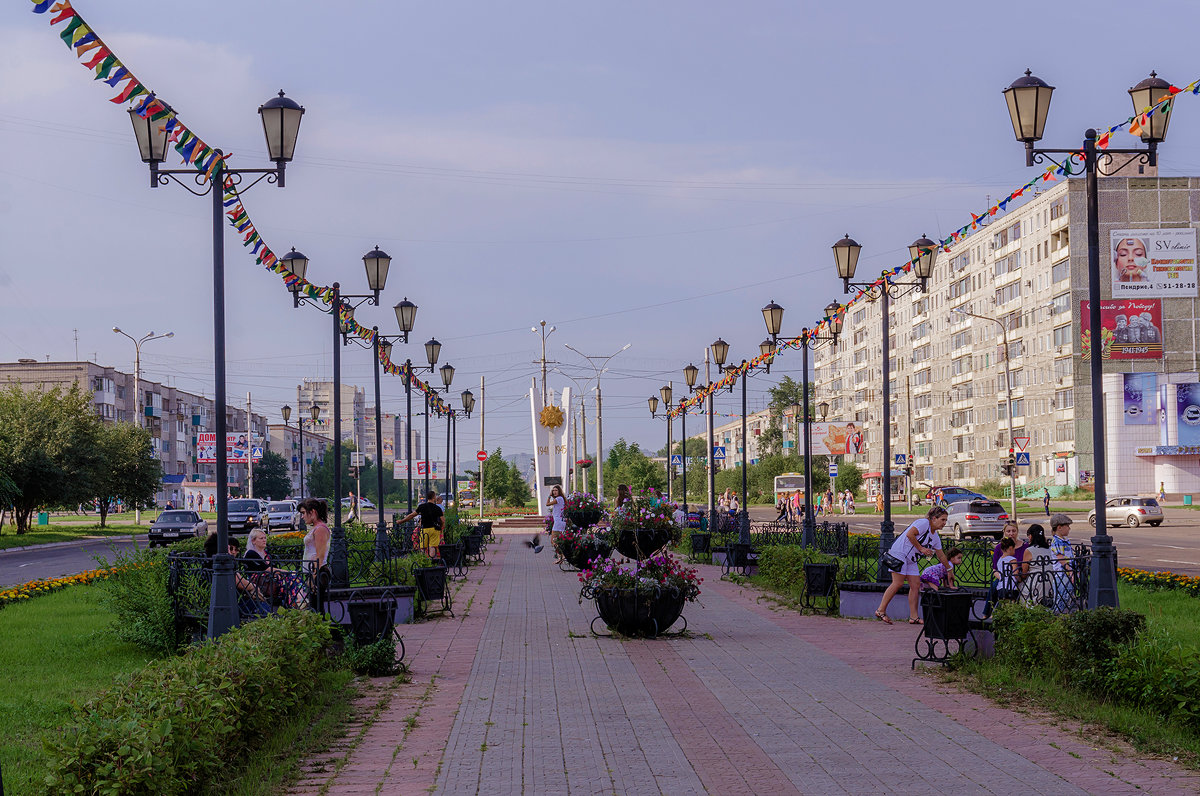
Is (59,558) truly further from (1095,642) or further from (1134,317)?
(1134,317)

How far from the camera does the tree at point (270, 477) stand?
398 feet

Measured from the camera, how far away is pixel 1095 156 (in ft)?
37.7

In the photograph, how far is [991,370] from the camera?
9081 cm

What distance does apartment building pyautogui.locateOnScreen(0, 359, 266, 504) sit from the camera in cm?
10800

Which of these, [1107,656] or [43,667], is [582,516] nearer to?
[43,667]

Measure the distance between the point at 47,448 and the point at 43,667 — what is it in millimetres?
43724

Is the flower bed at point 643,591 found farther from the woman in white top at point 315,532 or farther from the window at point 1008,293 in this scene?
the window at point 1008,293

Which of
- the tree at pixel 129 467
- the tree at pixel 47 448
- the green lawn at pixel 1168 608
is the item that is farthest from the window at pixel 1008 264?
the green lawn at pixel 1168 608

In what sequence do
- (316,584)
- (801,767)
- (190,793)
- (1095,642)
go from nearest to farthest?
(190,793) < (801,767) < (1095,642) < (316,584)

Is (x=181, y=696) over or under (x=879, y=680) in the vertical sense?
over

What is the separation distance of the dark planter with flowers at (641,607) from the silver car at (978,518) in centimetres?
3031

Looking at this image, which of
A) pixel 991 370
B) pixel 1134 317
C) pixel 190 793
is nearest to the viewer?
pixel 190 793

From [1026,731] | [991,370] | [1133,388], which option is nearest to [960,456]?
[991,370]

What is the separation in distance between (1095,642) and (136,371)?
69546 millimetres
